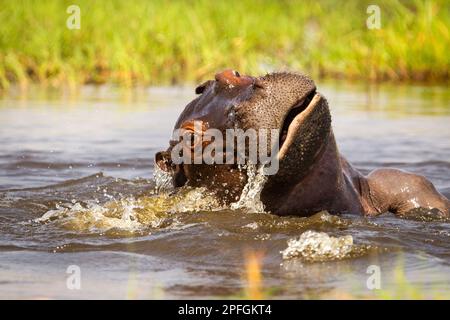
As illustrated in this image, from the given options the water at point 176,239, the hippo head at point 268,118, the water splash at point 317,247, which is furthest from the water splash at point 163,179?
the water splash at point 317,247

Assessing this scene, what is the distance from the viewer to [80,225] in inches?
203

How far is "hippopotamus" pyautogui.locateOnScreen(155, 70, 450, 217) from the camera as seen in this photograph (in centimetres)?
446

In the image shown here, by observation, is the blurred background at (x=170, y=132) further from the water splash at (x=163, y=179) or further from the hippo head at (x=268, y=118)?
the hippo head at (x=268, y=118)

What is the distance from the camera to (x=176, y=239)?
4.77 meters

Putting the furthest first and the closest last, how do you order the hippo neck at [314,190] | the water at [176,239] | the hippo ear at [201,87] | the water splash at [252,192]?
1. the hippo ear at [201,87]
2. the hippo neck at [314,190]
3. the water splash at [252,192]
4. the water at [176,239]

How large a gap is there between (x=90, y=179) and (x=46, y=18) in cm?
724

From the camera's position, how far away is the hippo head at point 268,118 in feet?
14.6

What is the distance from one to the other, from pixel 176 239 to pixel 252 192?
430 mm

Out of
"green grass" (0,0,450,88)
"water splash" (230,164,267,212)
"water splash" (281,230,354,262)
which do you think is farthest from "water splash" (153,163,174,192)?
"green grass" (0,0,450,88)

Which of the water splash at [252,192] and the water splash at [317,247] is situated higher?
the water splash at [252,192]

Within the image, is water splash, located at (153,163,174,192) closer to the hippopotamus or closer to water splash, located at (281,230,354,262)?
the hippopotamus

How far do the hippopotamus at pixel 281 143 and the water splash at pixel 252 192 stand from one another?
0.03 meters

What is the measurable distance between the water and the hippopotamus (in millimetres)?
87
